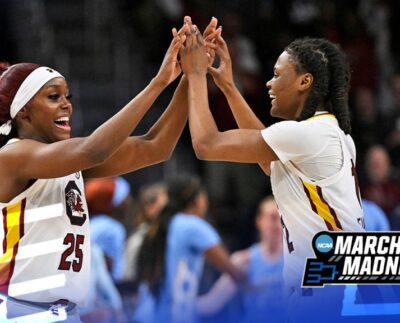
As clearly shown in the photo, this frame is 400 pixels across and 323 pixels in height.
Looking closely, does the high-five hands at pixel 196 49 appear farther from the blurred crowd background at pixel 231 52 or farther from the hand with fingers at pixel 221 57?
the blurred crowd background at pixel 231 52

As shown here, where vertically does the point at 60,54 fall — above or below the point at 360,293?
above

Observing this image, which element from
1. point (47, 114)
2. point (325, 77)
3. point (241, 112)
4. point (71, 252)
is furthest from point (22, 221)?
point (325, 77)

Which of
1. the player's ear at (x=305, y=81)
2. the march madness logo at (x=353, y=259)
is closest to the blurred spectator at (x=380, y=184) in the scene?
the march madness logo at (x=353, y=259)

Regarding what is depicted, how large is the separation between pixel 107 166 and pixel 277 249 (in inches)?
132

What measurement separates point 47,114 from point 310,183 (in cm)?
132

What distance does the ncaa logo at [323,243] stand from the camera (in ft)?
15.5

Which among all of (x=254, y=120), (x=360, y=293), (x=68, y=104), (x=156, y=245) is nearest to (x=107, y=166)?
(x=68, y=104)

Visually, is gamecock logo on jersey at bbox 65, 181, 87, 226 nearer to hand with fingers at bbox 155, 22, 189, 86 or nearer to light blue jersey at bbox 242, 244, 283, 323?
hand with fingers at bbox 155, 22, 189, 86

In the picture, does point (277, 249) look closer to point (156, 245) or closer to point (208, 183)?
point (156, 245)

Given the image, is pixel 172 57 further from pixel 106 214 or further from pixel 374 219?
pixel 106 214

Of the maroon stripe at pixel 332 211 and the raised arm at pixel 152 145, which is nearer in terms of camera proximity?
the maroon stripe at pixel 332 211

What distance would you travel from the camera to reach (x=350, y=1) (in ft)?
40.1

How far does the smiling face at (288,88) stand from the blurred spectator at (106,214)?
3.33 m

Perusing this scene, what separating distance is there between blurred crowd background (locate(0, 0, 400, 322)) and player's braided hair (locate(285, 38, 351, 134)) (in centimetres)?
552
